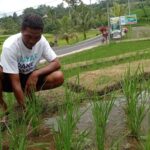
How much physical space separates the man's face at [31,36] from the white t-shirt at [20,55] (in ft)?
0.32

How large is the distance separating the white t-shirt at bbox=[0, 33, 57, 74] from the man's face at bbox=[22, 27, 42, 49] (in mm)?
98

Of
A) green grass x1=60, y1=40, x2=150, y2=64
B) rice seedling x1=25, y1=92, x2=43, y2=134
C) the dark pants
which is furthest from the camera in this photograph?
green grass x1=60, y1=40, x2=150, y2=64

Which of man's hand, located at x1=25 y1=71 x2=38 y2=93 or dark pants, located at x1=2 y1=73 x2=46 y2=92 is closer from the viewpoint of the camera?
man's hand, located at x1=25 y1=71 x2=38 y2=93

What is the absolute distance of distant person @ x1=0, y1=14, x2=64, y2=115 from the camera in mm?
3615

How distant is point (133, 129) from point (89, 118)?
30.3 inches

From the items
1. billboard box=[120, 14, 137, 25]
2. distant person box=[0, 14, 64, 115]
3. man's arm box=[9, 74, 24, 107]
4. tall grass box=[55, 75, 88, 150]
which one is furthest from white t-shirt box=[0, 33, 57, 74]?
billboard box=[120, 14, 137, 25]

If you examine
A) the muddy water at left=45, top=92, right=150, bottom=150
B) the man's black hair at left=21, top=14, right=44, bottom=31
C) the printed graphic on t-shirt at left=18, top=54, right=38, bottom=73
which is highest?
the man's black hair at left=21, top=14, right=44, bottom=31

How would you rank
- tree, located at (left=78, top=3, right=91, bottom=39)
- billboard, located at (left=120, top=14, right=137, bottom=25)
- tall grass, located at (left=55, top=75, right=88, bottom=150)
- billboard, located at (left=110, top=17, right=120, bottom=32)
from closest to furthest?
tall grass, located at (left=55, top=75, right=88, bottom=150)
billboard, located at (left=120, top=14, right=137, bottom=25)
billboard, located at (left=110, top=17, right=120, bottom=32)
tree, located at (left=78, top=3, right=91, bottom=39)

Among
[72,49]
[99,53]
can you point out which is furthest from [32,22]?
[72,49]

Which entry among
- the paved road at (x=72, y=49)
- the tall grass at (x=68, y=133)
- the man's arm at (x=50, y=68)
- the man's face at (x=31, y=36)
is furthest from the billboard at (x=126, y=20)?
the tall grass at (x=68, y=133)

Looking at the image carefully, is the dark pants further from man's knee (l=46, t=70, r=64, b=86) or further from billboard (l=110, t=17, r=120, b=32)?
billboard (l=110, t=17, r=120, b=32)

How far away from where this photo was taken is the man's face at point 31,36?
3.58 m

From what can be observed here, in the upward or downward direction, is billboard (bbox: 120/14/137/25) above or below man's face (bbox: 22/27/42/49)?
below

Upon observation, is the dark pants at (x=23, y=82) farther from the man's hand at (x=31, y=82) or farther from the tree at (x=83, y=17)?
the tree at (x=83, y=17)
